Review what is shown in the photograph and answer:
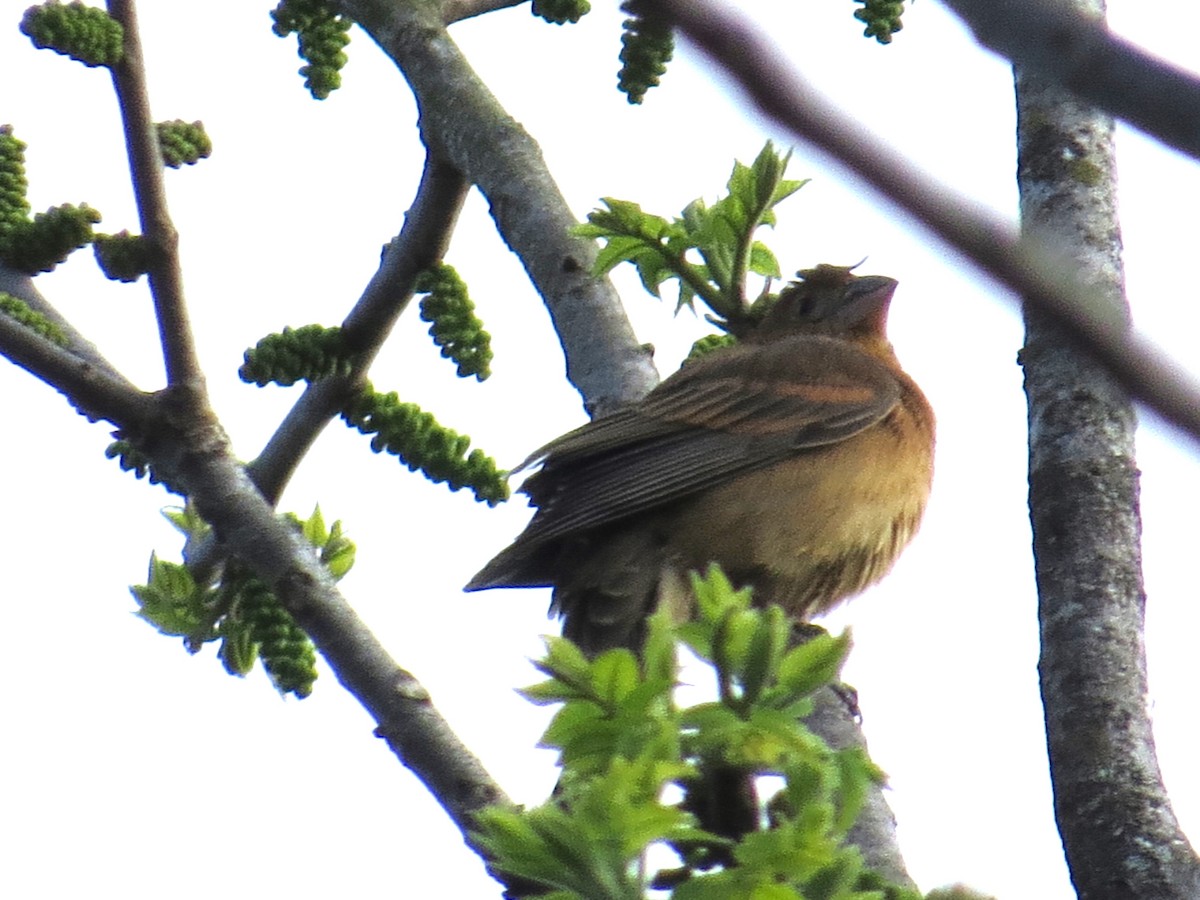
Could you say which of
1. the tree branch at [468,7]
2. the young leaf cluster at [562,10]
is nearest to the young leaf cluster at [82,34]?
the young leaf cluster at [562,10]

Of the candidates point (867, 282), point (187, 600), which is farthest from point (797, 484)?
point (187, 600)

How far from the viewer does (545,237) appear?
4.80 m

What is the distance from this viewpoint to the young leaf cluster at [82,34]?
358cm

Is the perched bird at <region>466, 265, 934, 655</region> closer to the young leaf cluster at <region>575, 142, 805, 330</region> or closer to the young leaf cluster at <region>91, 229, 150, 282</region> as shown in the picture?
the young leaf cluster at <region>575, 142, 805, 330</region>

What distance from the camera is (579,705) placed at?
6.88 ft

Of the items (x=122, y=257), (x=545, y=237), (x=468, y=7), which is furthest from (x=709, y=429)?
(x=122, y=257)

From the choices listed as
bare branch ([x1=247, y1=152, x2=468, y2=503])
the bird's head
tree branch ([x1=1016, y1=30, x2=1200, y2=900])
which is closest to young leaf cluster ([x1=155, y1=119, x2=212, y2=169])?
bare branch ([x1=247, y1=152, x2=468, y2=503])

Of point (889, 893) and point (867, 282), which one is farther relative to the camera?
point (867, 282)

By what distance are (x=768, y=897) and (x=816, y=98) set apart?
1.24 metres

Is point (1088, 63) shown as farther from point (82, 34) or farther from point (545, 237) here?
point (545, 237)

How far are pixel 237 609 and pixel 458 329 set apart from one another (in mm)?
944

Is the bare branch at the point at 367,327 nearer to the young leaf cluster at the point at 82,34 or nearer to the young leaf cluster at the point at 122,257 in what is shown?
the young leaf cluster at the point at 122,257

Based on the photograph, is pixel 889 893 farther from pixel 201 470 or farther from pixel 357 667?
pixel 201 470

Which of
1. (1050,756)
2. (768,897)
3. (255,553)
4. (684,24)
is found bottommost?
(768,897)
